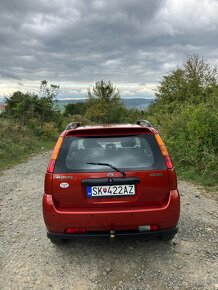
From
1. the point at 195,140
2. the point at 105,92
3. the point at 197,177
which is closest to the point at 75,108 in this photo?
the point at 105,92

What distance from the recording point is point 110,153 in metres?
4.06

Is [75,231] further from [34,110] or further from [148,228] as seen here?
[34,110]

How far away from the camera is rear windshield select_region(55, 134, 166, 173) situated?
12.9ft

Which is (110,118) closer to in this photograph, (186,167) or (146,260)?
(186,167)

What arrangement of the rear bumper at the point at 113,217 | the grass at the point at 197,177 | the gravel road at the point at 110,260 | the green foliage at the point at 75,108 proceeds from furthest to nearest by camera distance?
the green foliage at the point at 75,108, the grass at the point at 197,177, the rear bumper at the point at 113,217, the gravel road at the point at 110,260

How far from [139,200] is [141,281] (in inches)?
34.2

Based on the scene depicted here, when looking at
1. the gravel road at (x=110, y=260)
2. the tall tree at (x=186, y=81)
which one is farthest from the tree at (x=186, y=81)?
the gravel road at (x=110, y=260)

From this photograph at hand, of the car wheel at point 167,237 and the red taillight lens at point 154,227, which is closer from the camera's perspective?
the red taillight lens at point 154,227

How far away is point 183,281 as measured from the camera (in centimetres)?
360

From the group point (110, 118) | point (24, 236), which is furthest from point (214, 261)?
point (110, 118)

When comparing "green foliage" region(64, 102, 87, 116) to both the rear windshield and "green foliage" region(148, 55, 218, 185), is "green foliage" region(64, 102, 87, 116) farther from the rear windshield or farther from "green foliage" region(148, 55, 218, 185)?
the rear windshield

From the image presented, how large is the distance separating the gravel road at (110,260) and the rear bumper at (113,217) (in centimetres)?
31

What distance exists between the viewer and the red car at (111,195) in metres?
3.83

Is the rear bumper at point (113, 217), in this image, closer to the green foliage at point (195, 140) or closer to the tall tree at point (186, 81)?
the green foliage at point (195, 140)
